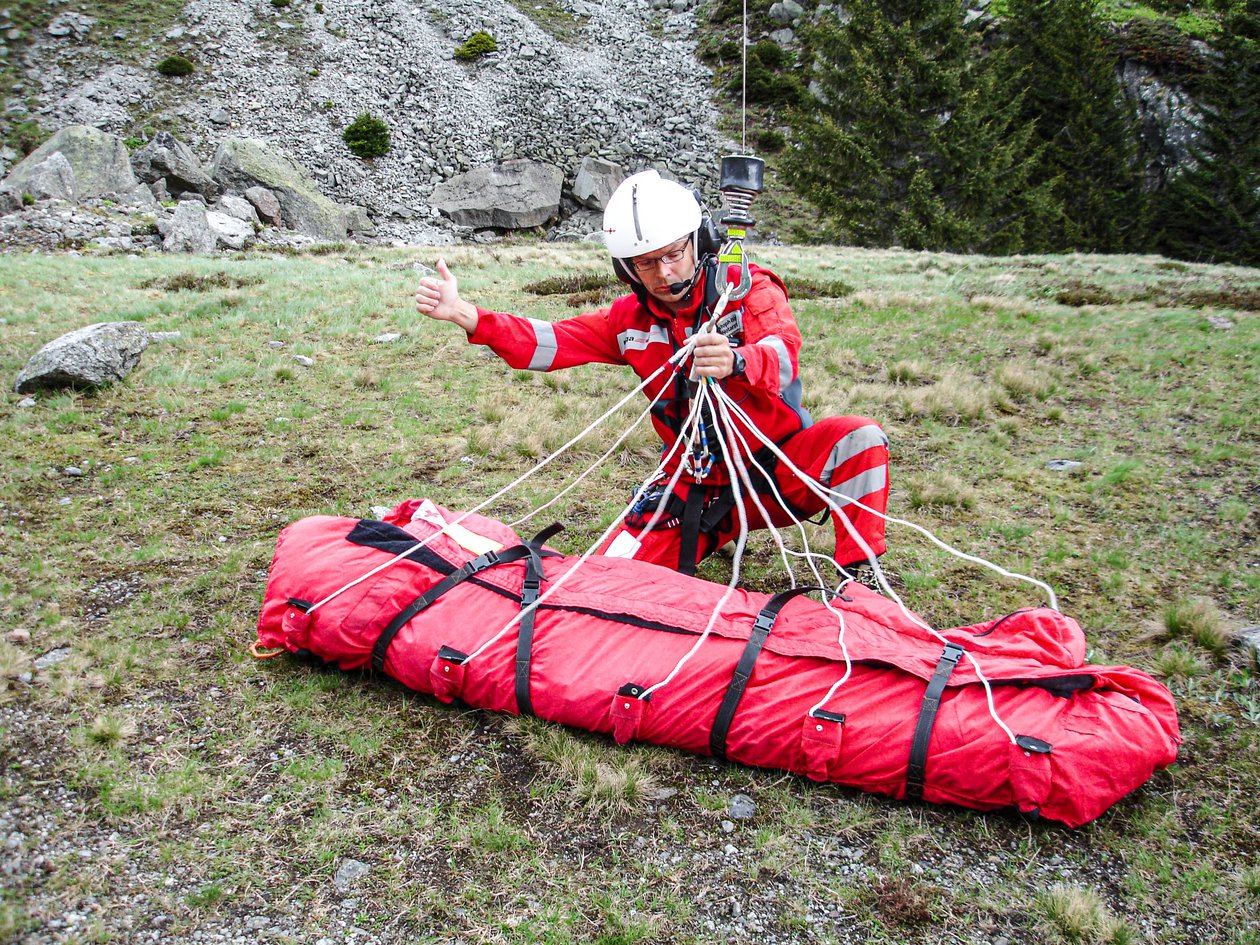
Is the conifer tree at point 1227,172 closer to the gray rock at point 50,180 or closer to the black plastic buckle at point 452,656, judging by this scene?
the black plastic buckle at point 452,656

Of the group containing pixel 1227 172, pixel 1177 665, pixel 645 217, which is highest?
pixel 1227 172

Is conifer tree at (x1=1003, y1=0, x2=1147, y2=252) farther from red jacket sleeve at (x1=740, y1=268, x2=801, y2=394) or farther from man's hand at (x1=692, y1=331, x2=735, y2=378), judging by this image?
man's hand at (x1=692, y1=331, x2=735, y2=378)

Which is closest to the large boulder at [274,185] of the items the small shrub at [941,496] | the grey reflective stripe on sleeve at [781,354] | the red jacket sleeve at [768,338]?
the small shrub at [941,496]

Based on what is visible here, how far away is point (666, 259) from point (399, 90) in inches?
1470

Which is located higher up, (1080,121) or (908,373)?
(1080,121)

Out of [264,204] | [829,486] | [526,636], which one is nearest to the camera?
[526,636]

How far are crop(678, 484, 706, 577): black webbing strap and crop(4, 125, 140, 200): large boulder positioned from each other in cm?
2487

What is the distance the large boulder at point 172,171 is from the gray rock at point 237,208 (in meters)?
1.69

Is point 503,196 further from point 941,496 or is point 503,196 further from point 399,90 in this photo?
point 941,496

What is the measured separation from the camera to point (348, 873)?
2.76 metres

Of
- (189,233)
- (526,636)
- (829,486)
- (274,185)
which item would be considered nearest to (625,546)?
(829,486)

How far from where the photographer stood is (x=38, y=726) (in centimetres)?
Result: 324

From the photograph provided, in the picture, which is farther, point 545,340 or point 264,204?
point 264,204

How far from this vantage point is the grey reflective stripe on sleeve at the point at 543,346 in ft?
14.6
